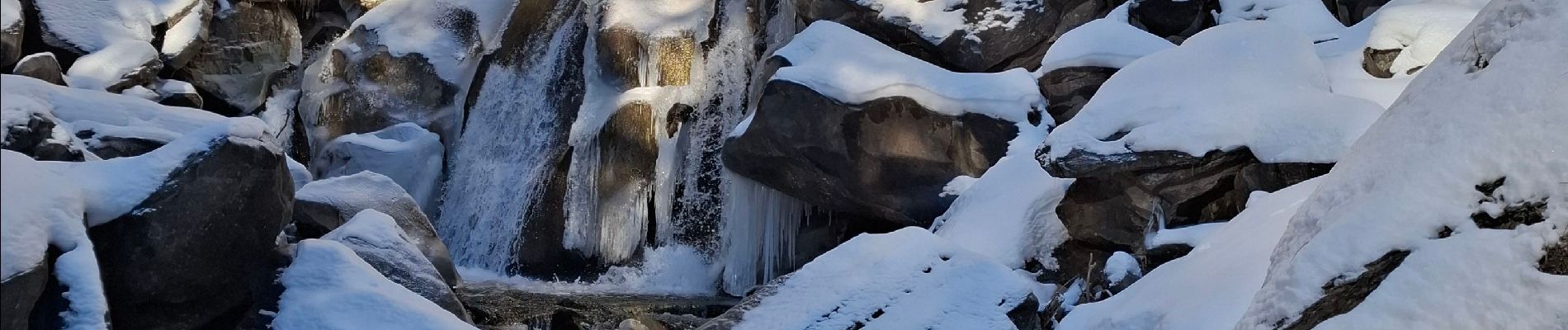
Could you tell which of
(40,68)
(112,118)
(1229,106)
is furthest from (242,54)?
(1229,106)

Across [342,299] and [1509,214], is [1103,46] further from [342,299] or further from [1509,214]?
[1509,214]

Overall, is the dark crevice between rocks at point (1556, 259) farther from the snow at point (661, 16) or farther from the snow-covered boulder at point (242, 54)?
the snow-covered boulder at point (242, 54)

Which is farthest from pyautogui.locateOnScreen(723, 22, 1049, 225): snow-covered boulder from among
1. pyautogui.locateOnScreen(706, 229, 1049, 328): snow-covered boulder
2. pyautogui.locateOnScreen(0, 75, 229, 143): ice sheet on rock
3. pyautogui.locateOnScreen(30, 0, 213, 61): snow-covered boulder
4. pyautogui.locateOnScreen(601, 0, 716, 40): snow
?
pyautogui.locateOnScreen(30, 0, 213, 61): snow-covered boulder

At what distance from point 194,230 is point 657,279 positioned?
6.31m

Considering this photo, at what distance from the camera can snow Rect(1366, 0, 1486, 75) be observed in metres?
7.88

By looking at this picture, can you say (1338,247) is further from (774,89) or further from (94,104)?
(774,89)

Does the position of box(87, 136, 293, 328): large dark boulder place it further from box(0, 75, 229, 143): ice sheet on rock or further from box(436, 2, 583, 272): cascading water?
box(436, 2, 583, 272): cascading water

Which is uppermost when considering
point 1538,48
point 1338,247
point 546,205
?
point 1538,48

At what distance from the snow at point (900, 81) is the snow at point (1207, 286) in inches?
171

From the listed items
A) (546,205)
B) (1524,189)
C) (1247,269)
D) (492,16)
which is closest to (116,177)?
(1247,269)

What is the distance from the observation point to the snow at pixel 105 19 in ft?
41.8

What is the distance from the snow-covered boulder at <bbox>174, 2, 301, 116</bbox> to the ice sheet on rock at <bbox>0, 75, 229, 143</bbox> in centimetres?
835

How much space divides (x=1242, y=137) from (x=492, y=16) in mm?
10684

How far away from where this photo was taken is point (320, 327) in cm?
493
